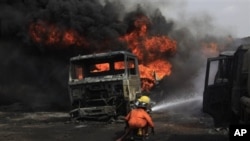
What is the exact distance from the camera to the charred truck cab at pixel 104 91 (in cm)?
1452

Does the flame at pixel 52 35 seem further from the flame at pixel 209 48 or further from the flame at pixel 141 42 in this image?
the flame at pixel 209 48

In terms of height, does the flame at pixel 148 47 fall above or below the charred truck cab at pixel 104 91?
above

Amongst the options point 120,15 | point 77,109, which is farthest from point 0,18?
point 77,109

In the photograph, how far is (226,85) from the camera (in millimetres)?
10539

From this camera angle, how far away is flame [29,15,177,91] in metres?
22.7

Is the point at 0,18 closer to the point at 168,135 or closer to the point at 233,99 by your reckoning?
the point at 168,135

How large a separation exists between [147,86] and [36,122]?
23.4 feet

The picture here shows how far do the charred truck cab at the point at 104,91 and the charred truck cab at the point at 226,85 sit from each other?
375cm

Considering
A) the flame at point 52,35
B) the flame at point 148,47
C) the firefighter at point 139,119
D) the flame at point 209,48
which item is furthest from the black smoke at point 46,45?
the firefighter at point 139,119

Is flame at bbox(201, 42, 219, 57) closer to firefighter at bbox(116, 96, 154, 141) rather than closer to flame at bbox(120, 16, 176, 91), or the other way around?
flame at bbox(120, 16, 176, 91)

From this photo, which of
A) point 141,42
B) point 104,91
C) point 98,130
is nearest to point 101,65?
point 104,91

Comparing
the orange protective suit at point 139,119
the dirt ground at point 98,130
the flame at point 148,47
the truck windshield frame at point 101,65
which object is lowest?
the dirt ground at point 98,130

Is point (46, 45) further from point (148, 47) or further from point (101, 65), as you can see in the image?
point (101, 65)

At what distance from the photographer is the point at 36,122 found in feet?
50.3
